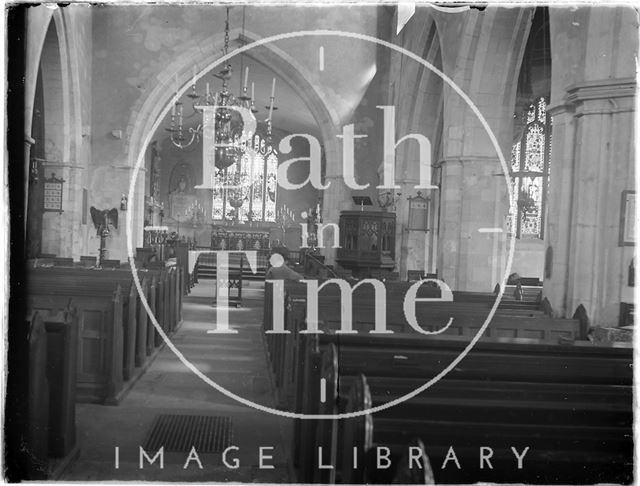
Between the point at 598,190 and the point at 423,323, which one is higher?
the point at 598,190

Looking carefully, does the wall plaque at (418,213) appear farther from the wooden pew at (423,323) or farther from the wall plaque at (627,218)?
the wall plaque at (627,218)

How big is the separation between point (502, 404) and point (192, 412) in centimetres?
295

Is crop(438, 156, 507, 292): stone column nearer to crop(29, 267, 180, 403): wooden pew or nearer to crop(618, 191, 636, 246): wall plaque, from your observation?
crop(618, 191, 636, 246): wall plaque

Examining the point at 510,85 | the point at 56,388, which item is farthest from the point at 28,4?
the point at 510,85

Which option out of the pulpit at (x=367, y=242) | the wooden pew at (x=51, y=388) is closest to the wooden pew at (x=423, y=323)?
the wooden pew at (x=51, y=388)

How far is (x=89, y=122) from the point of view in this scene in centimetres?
1559

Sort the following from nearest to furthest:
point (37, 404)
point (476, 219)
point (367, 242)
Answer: point (37, 404) < point (476, 219) < point (367, 242)

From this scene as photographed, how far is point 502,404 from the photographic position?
2412 mm

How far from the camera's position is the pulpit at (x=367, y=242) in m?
11.1

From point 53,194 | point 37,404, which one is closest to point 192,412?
point 37,404

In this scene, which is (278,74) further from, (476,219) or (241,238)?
(241,238)

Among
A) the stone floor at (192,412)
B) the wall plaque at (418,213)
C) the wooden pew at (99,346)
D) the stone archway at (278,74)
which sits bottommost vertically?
the stone floor at (192,412)

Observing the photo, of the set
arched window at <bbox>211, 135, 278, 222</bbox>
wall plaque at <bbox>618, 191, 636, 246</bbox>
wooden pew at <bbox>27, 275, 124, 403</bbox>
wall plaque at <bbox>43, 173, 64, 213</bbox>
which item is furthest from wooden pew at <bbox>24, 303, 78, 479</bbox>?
arched window at <bbox>211, 135, 278, 222</bbox>

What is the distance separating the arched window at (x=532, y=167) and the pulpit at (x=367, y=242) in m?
4.82
